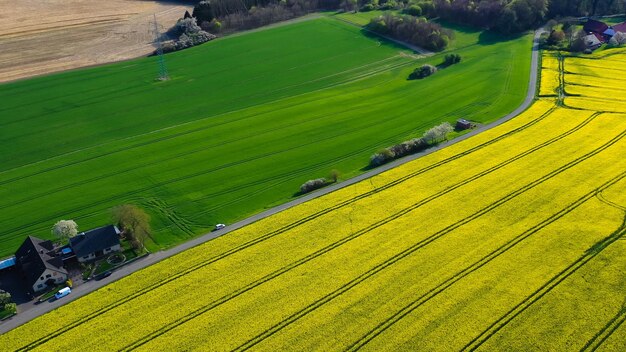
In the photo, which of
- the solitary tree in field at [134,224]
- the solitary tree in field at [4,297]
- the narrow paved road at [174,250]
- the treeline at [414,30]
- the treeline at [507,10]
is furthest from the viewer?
the treeline at [507,10]

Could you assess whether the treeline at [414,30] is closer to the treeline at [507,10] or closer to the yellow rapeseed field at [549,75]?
Result: the treeline at [507,10]

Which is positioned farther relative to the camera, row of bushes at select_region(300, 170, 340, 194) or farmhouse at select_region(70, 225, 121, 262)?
row of bushes at select_region(300, 170, 340, 194)

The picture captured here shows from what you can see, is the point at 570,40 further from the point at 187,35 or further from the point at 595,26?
the point at 187,35

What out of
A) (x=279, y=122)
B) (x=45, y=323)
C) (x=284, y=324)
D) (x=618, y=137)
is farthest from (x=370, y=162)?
(x=45, y=323)

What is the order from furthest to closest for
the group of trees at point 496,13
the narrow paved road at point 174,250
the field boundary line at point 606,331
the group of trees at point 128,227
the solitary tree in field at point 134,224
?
the group of trees at point 496,13
the solitary tree in field at point 134,224
the group of trees at point 128,227
the narrow paved road at point 174,250
the field boundary line at point 606,331

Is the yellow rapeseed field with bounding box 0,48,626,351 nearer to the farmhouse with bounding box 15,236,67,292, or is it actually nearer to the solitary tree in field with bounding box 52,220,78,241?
the farmhouse with bounding box 15,236,67,292

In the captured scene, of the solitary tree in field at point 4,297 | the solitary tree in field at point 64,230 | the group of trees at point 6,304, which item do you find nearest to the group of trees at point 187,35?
the solitary tree in field at point 64,230

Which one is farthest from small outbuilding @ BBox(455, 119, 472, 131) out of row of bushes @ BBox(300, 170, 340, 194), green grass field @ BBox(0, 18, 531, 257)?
row of bushes @ BBox(300, 170, 340, 194)

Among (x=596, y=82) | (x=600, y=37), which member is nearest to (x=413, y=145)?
(x=596, y=82)
